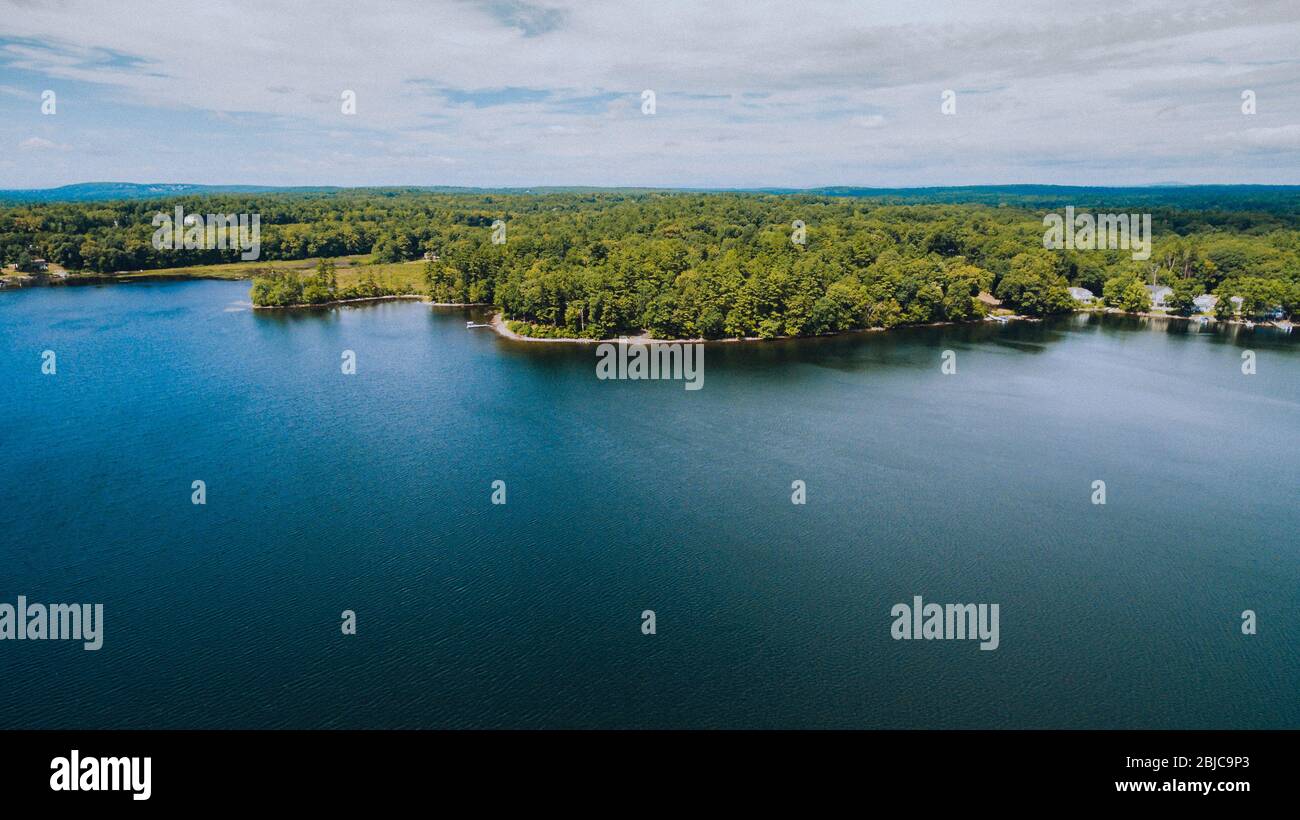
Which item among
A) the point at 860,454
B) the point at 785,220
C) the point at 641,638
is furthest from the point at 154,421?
the point at 785,220

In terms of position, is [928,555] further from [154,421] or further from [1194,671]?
[154,421]

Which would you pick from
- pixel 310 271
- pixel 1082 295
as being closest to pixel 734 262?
pixel 1082 295

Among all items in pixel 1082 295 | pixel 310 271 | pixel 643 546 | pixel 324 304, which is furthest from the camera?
pixel 310 271

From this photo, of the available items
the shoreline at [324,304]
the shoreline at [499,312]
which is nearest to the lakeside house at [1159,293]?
the shoreline at [499,312]

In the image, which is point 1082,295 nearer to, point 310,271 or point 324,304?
point 324,304

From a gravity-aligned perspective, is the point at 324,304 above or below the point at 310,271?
below

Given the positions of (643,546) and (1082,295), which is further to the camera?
(1082,295)

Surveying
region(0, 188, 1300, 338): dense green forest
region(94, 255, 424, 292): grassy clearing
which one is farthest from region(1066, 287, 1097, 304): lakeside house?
region(94, 255, 424, 292): grassy clearing
